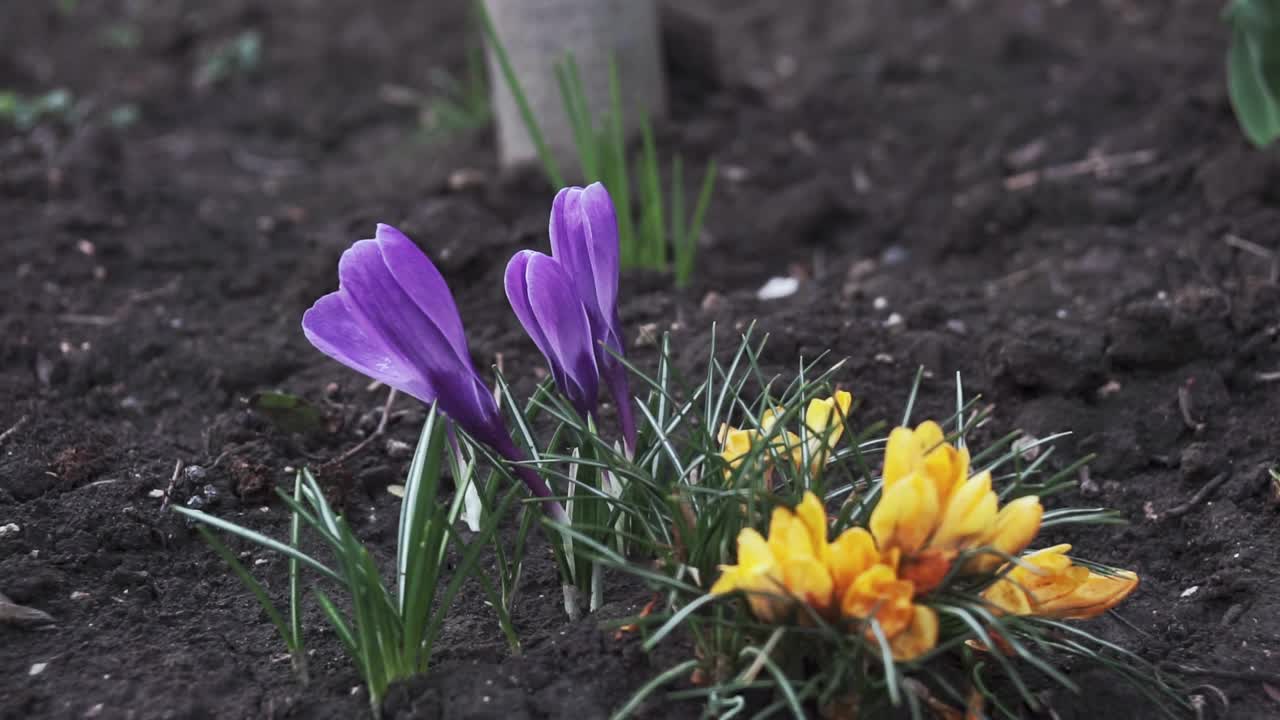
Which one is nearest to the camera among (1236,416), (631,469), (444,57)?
(631,469)

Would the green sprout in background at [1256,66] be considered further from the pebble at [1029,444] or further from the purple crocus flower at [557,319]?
the purple crocus flower at [557,319]

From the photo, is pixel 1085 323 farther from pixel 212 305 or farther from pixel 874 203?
pixel 212 305

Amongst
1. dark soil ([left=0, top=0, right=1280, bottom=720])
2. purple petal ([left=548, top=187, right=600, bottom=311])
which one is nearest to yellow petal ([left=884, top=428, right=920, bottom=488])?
dark soil ([left=0, top=0, right=1280, bottom=720])

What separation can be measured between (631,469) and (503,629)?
11.8 inches

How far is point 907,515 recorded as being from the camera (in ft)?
4.83

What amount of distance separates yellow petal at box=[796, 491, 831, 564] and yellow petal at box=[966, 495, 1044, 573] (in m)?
0.19

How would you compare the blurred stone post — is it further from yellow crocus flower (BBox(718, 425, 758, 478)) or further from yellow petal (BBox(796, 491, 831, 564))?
yellow petal (BBox(796, 491, 831, 564))

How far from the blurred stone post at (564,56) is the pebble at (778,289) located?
33.1 inches

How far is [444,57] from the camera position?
512 centimetres

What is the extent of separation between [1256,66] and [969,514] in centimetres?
205

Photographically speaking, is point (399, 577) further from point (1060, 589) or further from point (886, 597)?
point (1060, 589)

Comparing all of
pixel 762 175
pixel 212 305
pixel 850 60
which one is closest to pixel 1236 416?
pixel 762 175

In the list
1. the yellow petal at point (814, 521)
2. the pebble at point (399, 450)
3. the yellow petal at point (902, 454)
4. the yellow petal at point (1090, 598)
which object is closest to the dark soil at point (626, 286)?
the pebble at point (399, 450)

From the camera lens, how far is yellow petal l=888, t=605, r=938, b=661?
4.77 feet
